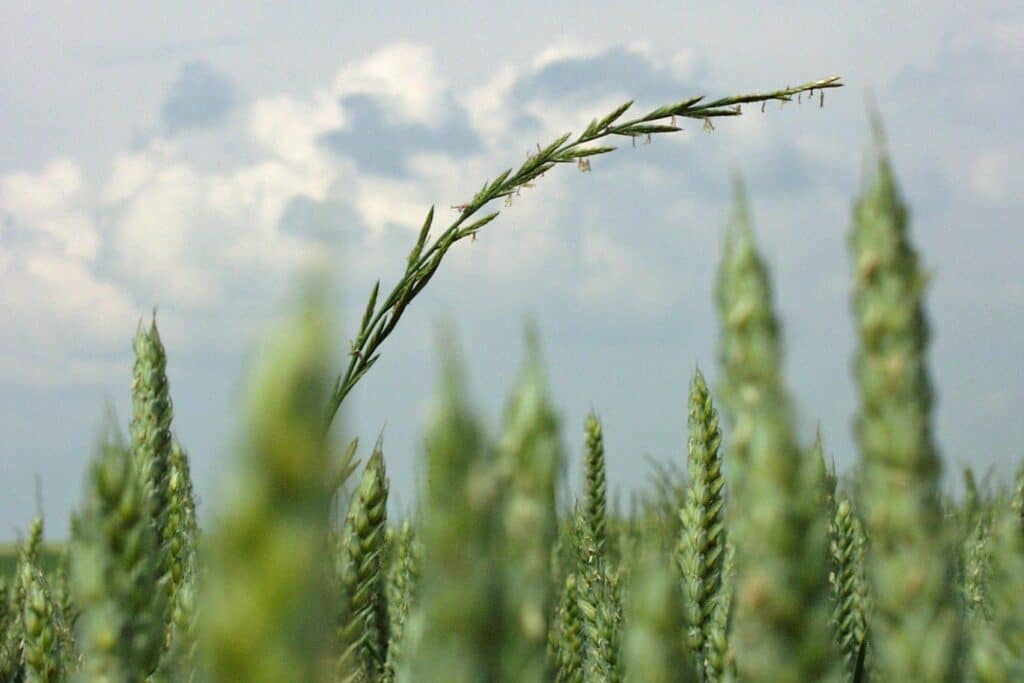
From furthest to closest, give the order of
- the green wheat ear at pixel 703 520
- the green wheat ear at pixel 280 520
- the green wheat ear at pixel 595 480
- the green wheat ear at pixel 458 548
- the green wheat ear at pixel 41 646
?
1. the green wheat ear at pixel 595 480
2. the green wheat ear at pixel 703 520
3. the green wheat ear at pixel 41 646
4. the green wheat ear at pixel 458 548
5. the green wheat ear at pixel 280 520

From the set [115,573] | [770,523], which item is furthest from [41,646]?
[770,523]

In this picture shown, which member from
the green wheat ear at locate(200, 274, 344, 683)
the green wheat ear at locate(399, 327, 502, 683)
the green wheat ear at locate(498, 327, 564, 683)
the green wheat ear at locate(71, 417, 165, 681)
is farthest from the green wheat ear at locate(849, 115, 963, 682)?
the green wheat ear at locate(71, 417, 165, 681)

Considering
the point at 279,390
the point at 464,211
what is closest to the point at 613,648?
the point at 464,211

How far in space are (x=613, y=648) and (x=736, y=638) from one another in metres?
1.98

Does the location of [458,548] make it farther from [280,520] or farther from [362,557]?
[362,557]

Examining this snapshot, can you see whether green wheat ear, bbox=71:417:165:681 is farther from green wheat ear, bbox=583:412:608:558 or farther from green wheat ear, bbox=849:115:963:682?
green wheat ear, bbox=583:412:608:558

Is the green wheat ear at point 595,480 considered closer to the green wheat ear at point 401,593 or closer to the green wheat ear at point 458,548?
the green wheat ear at point 401,593

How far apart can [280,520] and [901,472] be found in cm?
60

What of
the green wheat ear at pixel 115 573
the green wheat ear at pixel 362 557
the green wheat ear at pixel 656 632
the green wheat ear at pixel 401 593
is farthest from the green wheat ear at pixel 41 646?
the green wheat ear at pixel 656 632

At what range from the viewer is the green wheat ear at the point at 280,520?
55 cm

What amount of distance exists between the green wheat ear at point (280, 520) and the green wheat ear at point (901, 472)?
57cm

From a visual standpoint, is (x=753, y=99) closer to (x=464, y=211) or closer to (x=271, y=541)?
(x=464, y=211)

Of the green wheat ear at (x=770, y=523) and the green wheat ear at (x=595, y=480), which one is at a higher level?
the green wheat ear at (x=595, y=480)

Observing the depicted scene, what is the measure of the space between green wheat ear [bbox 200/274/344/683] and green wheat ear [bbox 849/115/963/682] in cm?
57
